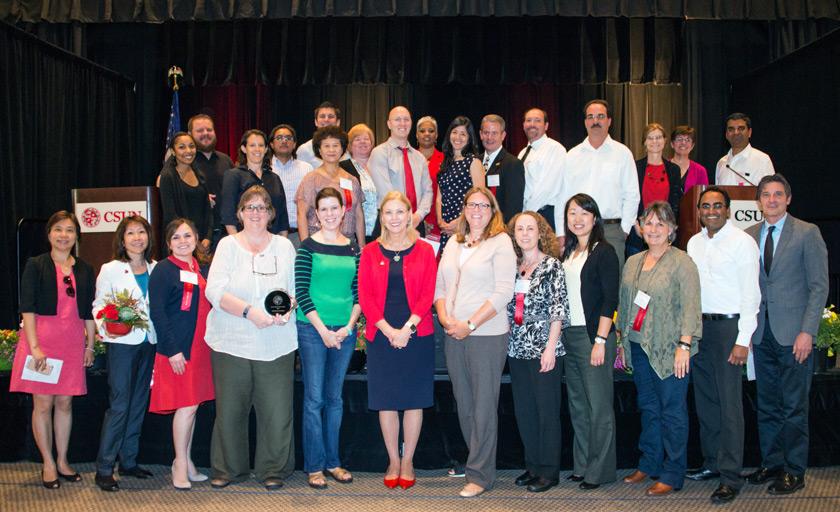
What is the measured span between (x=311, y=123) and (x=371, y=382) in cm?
630

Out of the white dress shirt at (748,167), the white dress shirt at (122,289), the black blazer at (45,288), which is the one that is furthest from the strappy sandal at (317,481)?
A: the white dress shirt at (748,167)

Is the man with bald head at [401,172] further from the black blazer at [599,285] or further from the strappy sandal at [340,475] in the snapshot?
the strappy sandal at [340,475]

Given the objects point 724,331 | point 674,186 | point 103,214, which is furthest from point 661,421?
point 103,214

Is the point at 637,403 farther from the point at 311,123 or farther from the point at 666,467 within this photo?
the point at 311,123

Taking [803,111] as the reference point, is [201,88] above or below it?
above

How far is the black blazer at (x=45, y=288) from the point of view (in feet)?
14.2

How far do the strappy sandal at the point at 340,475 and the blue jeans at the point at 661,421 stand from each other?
1713 millimetres

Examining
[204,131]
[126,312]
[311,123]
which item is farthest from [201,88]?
[126,312]

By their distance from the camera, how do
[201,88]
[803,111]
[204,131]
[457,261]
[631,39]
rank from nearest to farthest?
[457,261]
[204,131]
[803,111]
[631,39]
[201,88]

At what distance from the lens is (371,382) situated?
13.9 ft

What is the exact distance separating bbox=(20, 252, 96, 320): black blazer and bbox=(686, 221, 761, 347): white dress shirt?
3548mm

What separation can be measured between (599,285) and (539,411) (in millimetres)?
777

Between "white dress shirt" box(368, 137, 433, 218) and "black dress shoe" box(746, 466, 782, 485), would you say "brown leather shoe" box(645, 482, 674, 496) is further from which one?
"white dress shirt" box(368, 137, 433, 218)

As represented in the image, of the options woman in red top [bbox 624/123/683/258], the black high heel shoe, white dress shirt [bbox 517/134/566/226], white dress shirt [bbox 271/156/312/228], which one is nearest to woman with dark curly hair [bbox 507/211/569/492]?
white dress shirt [bbox 517/134/566/226]
